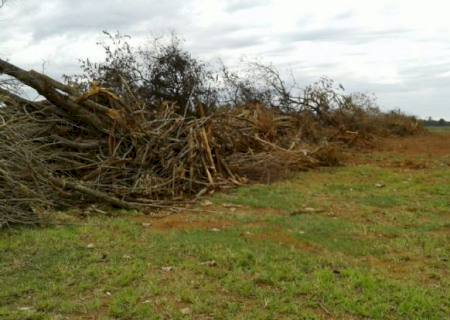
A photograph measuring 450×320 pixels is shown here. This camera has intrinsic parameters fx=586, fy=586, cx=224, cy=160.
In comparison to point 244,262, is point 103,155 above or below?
above

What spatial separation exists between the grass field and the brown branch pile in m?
0.57

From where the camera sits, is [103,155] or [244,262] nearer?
[244,262]

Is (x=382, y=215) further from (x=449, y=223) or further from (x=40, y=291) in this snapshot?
(x=40, y=291)

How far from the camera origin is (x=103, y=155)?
8.30m

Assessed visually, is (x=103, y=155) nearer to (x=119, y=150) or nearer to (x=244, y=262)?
(x=119, y=150)

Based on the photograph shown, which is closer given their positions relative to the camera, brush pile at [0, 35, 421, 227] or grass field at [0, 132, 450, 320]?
grass field at [0, 132, 450, 320]

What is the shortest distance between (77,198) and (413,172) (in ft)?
20.5

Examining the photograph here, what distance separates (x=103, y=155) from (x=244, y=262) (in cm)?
411

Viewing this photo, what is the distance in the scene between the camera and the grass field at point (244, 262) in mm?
3885

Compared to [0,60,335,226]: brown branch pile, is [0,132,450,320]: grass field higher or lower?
lower

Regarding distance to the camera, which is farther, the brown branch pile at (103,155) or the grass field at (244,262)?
the brown branch pile at (103,155)

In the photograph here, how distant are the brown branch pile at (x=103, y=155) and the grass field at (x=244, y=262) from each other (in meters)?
0.57

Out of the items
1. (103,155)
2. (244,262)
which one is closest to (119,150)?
(103,155)

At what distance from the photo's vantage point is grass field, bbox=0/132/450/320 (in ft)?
12.7
